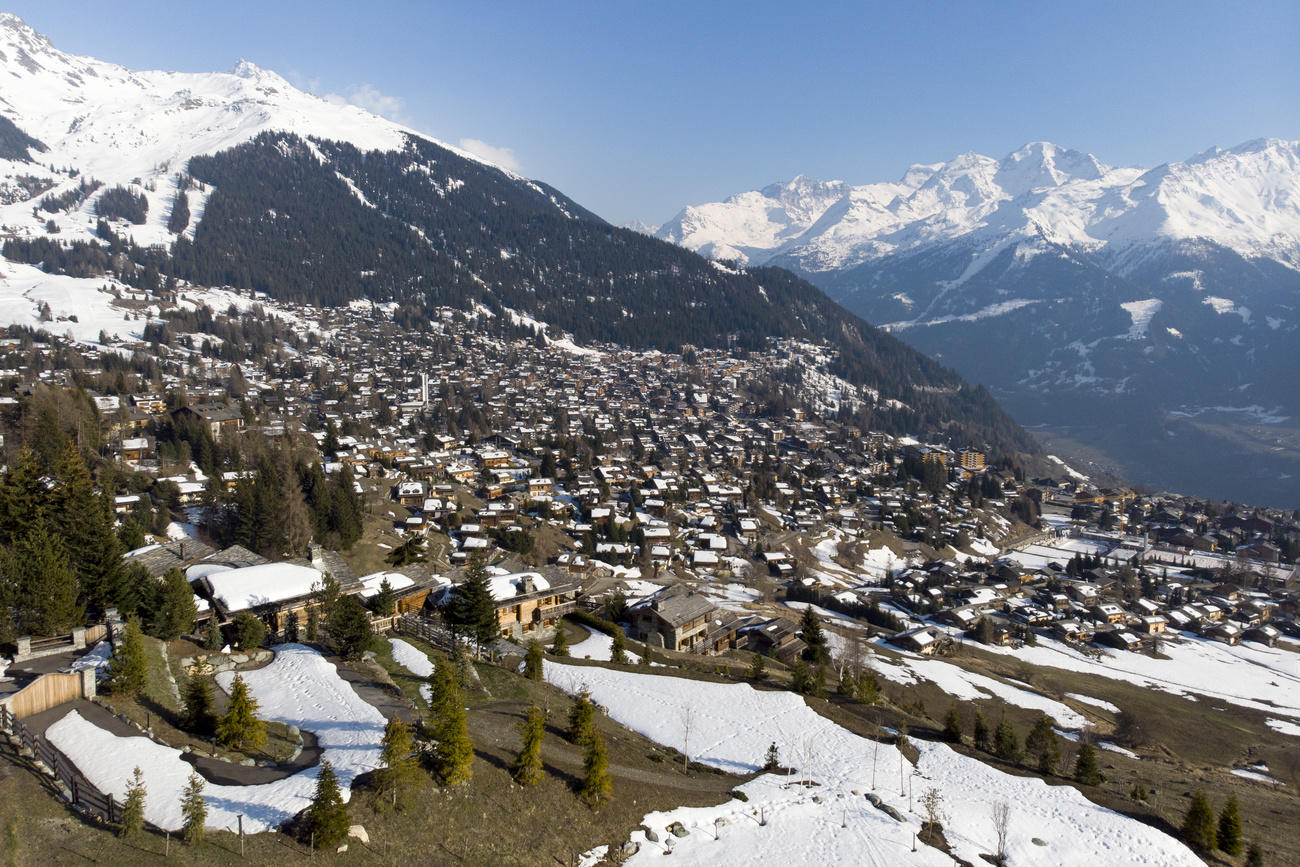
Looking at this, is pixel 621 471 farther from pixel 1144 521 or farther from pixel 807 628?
pixel 1144 521

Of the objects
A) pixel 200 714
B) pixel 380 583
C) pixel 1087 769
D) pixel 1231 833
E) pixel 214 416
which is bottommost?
pixel 1087 769

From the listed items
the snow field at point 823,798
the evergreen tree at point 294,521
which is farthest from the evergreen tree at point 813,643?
the evergreen tree at point 294,521

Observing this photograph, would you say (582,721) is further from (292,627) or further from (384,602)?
(292,627)

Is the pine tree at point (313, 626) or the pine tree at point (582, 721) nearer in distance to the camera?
the pine tree at point (582, 721)

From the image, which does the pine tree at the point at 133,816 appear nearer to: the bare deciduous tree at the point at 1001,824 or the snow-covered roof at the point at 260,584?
the snow-covered roof at the point at 260,584

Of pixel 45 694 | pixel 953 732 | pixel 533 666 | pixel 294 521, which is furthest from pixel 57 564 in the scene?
pixel 953 732

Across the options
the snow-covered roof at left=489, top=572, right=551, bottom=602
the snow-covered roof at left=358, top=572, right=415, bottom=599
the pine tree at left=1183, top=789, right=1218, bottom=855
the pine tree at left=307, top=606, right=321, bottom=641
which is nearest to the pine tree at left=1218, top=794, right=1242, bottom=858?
the pine tree at left=1183, top=789, right=1218, bottom=855

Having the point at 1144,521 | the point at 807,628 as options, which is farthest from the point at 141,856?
the point at 1144,521
